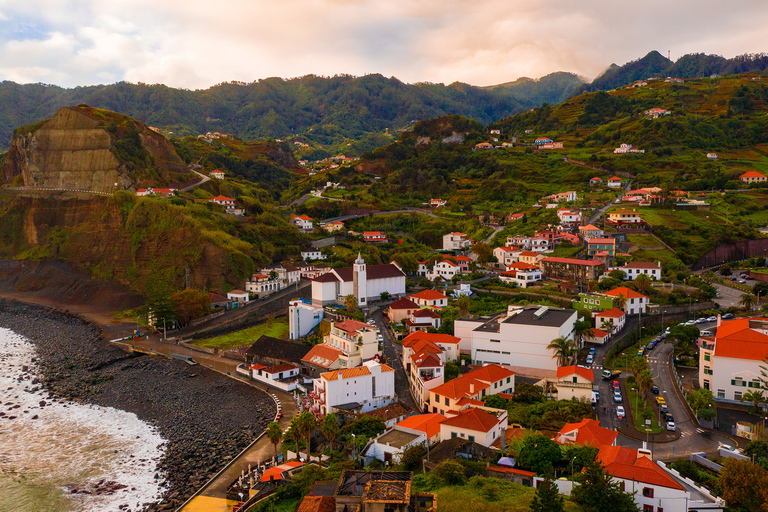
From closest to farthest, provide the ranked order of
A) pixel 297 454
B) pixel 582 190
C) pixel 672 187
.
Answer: pixel 297 454
pixel 672 187
pixel 582 190

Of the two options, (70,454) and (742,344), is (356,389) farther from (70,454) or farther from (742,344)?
(742,344)

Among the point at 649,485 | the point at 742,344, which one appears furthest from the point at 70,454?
the point at 742,344

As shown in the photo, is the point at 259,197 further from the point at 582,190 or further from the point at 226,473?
the point at 226,473

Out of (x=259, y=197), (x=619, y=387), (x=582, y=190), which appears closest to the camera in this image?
(x=619, y=387)

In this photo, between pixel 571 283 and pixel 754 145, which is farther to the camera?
pixel 754 145

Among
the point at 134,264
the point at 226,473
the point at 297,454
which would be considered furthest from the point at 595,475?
the point at 134,264

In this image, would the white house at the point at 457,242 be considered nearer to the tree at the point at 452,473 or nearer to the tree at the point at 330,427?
the tree at the point at 330,427
